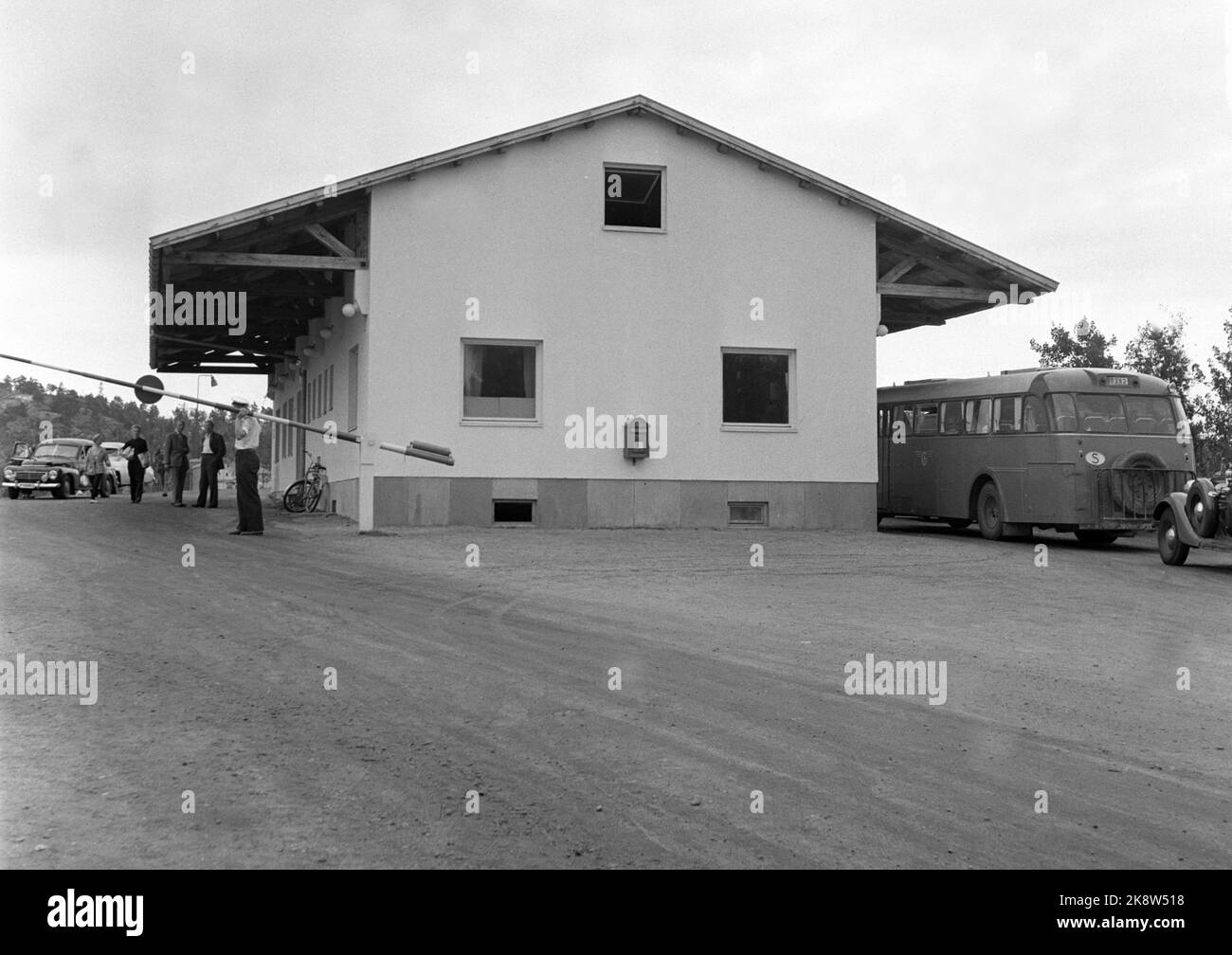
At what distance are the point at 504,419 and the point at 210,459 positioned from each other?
304 inches

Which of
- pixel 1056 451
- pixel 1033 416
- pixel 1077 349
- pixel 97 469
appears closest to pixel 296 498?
pixel 1033 416

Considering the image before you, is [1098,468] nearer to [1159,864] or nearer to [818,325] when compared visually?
[818,325]

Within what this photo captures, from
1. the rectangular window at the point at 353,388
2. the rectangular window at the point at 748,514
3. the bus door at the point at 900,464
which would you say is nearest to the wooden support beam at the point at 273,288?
the rectangular window at the point at 353,388

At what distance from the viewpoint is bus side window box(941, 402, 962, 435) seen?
24.6 metres

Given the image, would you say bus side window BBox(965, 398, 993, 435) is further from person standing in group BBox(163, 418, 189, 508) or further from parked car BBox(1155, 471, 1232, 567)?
person standing in group BBox(163, 418, 189, 508)

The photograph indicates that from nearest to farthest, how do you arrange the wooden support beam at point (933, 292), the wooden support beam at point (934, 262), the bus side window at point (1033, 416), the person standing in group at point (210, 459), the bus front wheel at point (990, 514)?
the bus side window at point (1033, 416) → the bus front wheel at point (990, 514) → the wooden support beam at point (933, 292) → the wooden support beam at point (934, 262) → the person standing in group at point (210, 459)

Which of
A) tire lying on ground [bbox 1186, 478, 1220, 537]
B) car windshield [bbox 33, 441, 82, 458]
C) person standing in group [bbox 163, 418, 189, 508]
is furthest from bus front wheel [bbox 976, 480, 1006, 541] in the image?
car windshield [bbox 33, 441, 82, 458]

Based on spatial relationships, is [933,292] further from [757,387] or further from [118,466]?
[118,466]

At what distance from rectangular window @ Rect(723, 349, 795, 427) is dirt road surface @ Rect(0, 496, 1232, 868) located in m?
7.91

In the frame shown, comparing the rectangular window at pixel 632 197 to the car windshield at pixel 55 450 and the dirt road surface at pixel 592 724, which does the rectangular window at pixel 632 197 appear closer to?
the dirt road surface at pixel 592 724

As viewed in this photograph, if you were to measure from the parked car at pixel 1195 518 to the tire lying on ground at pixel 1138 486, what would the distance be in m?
1.65

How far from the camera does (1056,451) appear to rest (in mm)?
21781

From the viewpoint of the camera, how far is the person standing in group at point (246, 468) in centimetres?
1861
